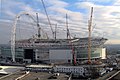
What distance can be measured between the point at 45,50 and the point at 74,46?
6.38m

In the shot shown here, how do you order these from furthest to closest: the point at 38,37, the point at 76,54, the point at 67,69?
the point at 38,37 < the point at 76,54 < the point at 67,69

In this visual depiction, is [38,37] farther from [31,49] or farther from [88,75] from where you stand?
[88,75]

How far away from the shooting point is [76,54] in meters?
58.5

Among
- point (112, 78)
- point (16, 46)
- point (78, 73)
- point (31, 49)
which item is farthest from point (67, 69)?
point (16, 46)

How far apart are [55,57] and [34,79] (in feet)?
92.6

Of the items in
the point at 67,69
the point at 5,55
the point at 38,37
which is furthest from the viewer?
the point at 38,37

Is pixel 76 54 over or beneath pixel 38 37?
beneath

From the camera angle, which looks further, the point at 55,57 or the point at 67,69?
the point at 55,57

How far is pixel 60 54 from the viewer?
5844 centimetres

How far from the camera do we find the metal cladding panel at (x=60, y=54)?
58156 mm

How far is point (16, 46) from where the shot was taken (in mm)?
62875

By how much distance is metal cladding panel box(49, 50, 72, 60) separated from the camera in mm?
58156

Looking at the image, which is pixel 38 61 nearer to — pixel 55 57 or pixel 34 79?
pixel 55 57

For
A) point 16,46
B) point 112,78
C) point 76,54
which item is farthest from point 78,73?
point 16,46
